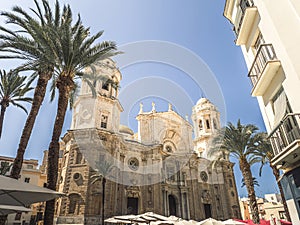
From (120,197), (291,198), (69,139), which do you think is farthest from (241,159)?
(69,139)

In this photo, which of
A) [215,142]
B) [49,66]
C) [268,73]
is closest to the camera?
[268,73]

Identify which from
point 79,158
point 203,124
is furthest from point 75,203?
point 203,124

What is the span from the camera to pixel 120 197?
1038 inches

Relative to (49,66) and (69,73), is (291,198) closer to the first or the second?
(69,73)

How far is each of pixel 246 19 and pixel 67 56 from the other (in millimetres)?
8984

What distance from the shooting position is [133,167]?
99.0 ft

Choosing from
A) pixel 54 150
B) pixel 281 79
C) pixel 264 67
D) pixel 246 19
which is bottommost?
pixel 54 150

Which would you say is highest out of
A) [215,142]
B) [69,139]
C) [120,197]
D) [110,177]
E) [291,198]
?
[69,139]

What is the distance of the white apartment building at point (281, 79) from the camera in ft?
22.4

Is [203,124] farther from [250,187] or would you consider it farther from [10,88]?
[10,88]

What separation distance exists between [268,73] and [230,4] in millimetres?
5658

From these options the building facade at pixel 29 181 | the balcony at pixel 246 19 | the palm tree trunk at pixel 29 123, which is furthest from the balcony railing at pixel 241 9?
the building facade at pixel 29 181

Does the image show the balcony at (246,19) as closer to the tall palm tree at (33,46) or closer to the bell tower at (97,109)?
the tall palm tree at (33,46)

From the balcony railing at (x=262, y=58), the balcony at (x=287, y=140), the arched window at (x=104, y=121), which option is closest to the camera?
the balcony at (x=287, y=140)
